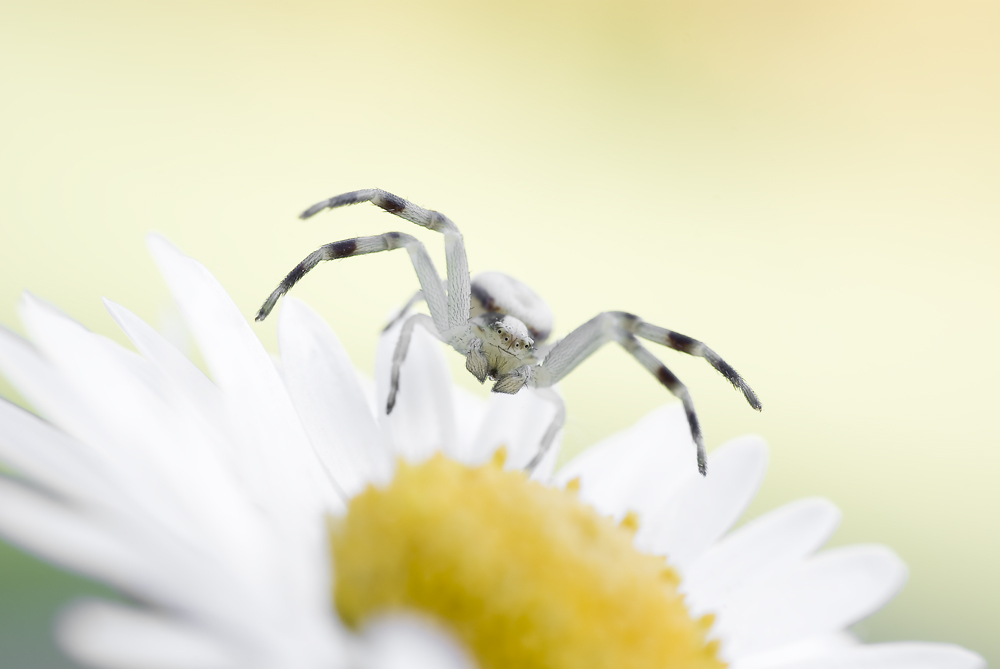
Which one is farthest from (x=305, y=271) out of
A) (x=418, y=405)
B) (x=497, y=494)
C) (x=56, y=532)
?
(x=56, y=532)

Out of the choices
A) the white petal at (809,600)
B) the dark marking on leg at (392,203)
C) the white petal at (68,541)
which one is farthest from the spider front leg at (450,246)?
the white petal at (68,541)

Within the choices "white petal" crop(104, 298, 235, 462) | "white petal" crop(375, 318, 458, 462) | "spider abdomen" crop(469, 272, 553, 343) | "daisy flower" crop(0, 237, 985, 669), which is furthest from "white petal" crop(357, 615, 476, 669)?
"spider abdomen" crop(469, 272, 553, 343)

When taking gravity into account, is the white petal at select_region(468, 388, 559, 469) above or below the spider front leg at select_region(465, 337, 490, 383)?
below

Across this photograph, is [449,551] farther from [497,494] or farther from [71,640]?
[71,640]

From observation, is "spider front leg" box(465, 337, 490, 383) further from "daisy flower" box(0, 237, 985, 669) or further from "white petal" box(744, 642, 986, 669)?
"white petal" box(744, 642, 986, 669)

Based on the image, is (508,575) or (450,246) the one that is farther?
(450,246)

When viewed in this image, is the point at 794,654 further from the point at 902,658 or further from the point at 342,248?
the point at 342,248

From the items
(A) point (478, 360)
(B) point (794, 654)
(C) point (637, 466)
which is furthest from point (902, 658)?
(A) point (478, 360)
